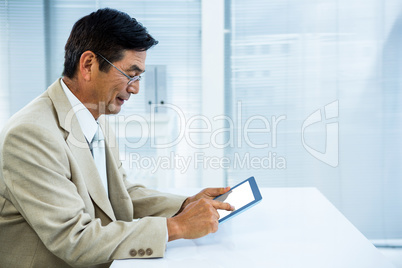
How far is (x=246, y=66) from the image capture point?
10.3 feet

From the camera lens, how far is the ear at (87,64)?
1.34 m

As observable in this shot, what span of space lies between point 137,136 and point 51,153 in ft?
6.37

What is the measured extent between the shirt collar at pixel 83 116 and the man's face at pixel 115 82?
52 mm

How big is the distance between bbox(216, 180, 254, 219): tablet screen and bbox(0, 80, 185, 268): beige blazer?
25 cm

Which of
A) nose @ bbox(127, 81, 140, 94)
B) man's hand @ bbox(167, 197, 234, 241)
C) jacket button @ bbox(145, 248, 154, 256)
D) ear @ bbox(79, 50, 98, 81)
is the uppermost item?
ear @ bbox(79, 50, 98, 81)

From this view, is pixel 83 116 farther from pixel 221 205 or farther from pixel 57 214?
pixel 221 205

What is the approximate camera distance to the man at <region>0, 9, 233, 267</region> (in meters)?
1.06

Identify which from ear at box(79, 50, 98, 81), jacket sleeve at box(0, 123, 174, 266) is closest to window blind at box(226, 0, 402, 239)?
ear at box(79, 50, 98, 81)

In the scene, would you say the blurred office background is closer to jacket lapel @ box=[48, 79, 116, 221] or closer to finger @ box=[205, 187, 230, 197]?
finger @ box=[205, 187, 230, 197]

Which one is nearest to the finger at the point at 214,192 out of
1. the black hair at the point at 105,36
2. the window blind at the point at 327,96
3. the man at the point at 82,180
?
the man at the point at 82,180

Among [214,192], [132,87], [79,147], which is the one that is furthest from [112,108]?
[214,192]

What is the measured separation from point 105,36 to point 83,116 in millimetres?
287

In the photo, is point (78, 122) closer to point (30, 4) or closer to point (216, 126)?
point (216, 126)

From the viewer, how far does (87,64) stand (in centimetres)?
136
